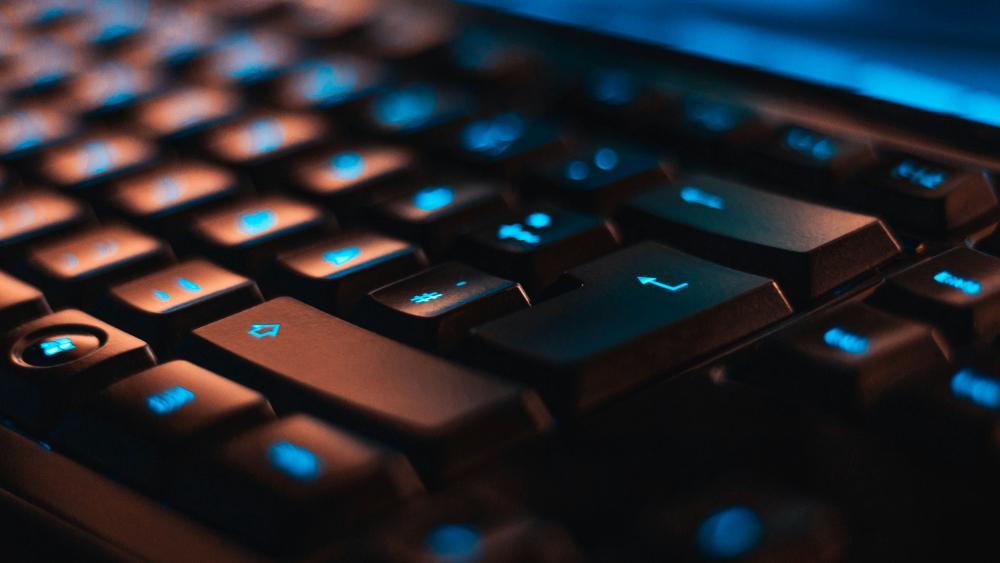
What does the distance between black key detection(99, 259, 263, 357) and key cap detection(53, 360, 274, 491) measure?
2.1 inches

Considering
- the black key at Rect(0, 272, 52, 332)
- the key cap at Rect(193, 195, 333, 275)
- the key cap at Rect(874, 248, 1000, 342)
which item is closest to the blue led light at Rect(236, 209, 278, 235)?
the key cap at Rect(193, 195, 333, 275)

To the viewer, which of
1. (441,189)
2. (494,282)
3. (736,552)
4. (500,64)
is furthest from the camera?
(500,64)

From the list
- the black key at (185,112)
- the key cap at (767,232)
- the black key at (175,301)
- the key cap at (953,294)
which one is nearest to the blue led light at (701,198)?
the key cap at (767,232)

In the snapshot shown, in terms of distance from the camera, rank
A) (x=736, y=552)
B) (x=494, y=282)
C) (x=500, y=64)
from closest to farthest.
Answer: (x=736, y=552)
(x=494, y=282)
(x=500, y=64)

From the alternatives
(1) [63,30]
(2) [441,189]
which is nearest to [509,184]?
(2) [441,189]

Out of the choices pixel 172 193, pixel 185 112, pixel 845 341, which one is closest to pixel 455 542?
pixel 845 341

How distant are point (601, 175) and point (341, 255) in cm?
16

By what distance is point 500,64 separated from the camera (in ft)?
2.53

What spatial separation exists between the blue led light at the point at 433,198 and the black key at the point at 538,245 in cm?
5

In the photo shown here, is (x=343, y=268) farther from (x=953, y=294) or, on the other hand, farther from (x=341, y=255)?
(x=953, y=294)

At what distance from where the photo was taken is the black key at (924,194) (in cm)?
51

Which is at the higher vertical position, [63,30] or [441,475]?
A: [63,30]

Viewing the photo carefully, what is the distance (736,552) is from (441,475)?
109 millimetres

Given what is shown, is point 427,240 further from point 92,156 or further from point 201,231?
point 92,156
